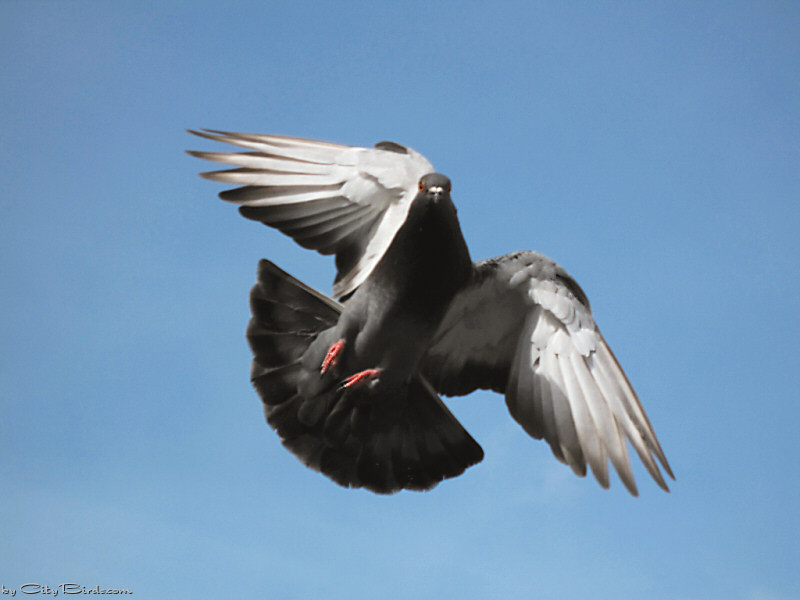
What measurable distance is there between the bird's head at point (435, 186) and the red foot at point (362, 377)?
1.50 m

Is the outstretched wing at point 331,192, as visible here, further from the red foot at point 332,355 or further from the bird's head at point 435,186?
the red foot at point 332,355

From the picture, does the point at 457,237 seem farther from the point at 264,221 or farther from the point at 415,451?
the point at 415,451

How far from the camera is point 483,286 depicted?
20.2 feet

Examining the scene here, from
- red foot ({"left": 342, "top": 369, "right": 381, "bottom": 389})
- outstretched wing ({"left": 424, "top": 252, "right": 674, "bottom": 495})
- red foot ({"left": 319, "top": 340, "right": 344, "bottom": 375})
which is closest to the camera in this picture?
outstretched wing ({"left": 424, "top": 252, "right": 674, "bottom": 495})

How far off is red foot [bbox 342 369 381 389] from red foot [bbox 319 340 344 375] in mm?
198

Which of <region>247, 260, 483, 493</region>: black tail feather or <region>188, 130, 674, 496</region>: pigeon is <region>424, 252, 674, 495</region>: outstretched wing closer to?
<region>188, 130, 674, 496</region>: pigeon

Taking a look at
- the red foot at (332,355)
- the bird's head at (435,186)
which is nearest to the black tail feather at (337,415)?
the red foot at (332,355)

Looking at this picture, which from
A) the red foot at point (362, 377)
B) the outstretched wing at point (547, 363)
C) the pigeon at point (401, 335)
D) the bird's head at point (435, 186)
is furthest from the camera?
the red foot at point (362, 377)

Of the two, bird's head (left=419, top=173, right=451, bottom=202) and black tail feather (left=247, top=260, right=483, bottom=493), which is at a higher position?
bird's head (left=419, top=173, right=451, bottom=202)

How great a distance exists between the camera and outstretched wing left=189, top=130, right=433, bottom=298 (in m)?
5.40

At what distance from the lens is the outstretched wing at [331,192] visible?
540 cm

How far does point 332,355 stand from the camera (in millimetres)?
5977

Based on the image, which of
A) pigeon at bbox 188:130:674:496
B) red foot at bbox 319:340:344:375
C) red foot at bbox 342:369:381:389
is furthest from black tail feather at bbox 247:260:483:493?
red foot at bbox 319:340:344:375

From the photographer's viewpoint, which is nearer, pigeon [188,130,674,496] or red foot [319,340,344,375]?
pigeon [188,130,674,496]
